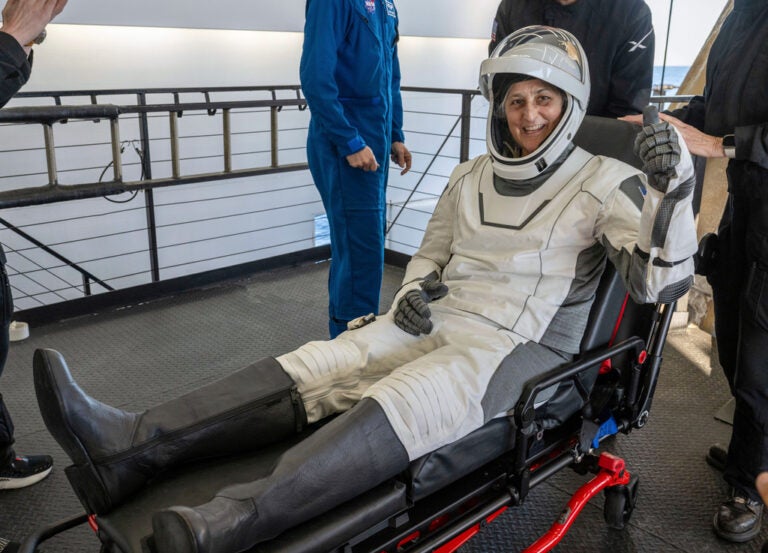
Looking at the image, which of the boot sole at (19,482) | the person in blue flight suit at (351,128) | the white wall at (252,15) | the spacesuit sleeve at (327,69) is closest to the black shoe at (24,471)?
the boot sole at (19,482)

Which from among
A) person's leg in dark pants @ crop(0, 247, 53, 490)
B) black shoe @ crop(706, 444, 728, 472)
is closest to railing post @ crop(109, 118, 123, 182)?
person's leg in dark pants @ crop(0, 247, 53, 490)

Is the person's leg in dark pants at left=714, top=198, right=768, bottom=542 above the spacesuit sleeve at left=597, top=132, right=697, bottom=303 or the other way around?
the other way around

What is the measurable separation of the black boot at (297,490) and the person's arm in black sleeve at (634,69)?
141 cm

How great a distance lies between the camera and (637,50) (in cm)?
219

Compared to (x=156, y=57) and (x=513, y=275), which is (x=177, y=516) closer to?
(x=513, y=275)

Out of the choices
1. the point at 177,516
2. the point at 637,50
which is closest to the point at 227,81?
the point at 637,50

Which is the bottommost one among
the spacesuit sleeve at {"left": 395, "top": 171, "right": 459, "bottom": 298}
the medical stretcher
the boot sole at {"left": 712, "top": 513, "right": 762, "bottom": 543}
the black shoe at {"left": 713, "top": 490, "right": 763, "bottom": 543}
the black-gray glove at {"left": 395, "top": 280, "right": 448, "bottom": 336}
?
the boot sole at {"left": 712, "top": 513, "right": 762, "bottom": 543}

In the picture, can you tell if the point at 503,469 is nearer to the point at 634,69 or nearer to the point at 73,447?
the point at 73,447

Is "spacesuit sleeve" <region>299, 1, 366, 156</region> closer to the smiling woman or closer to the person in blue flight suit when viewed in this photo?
the person in blue flight suit

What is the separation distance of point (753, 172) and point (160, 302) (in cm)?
284

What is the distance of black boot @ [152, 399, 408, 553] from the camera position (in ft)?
3.81

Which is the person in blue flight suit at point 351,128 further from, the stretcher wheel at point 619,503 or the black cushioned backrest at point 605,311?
the stretcher wheel at point 619,503

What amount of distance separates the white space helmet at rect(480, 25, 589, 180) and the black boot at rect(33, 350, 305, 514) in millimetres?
805

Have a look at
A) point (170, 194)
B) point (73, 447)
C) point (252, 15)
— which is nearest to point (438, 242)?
point (73, 447)
